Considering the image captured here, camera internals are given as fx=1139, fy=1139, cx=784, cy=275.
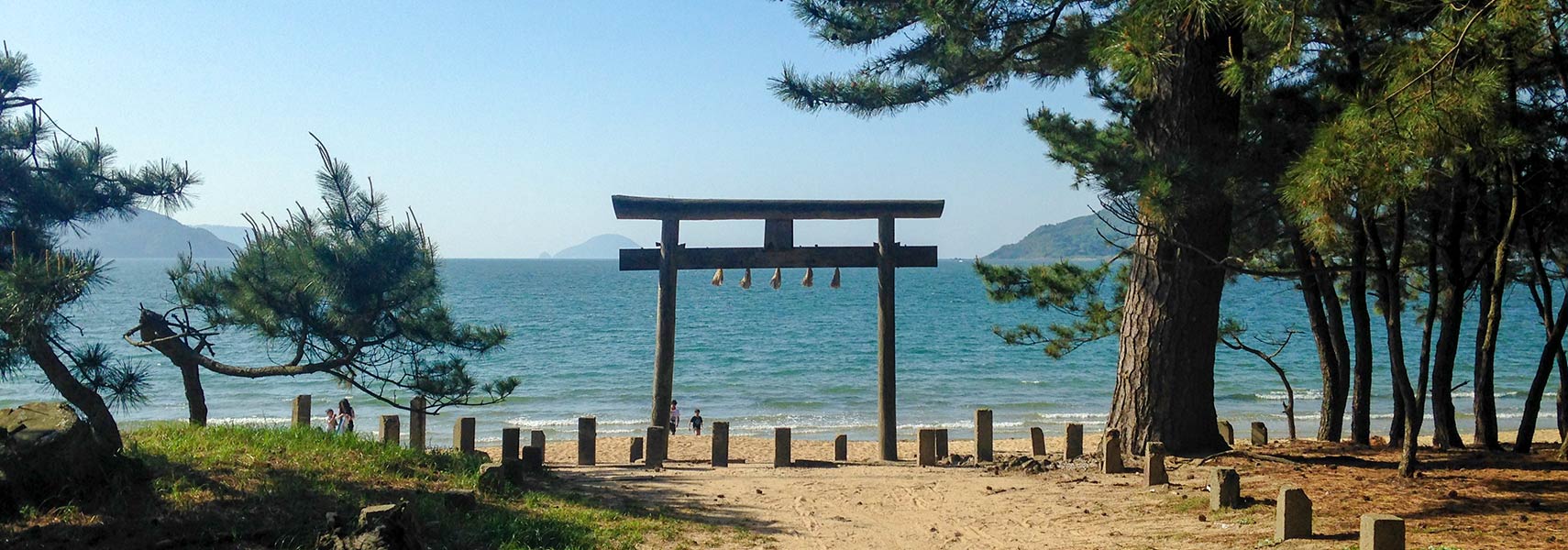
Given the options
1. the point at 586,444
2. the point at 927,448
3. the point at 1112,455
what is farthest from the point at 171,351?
the point at 1112,455

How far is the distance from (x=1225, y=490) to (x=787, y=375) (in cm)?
2907

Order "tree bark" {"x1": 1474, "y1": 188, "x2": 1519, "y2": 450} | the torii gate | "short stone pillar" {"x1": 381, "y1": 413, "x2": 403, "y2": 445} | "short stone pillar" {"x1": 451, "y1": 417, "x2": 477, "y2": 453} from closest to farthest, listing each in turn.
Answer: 1. "tree bark" {"x1": 1474, "y1": 188, "x2": 1519, "y2": 450}
2. "short stone pillar" {"x1": 381, "y1": 413, "x2": 403, "y2": 445}
3. "short stone pillar" {"x1": 451, "y1": 417, "x2": 477, "y2": 453}
4. the torii gate

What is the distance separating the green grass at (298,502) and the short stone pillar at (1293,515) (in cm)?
365

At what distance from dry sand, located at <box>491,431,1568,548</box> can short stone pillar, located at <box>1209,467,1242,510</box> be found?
107 mm

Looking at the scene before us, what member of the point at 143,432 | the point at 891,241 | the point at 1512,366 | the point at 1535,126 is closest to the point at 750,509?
the point at 143,432

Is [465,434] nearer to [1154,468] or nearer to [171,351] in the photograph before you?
[171,351]

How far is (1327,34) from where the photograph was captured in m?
9.68

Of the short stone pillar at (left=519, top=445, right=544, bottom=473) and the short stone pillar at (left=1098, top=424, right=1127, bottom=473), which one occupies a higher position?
the short stone pillar at (left=1098, top=424, right=1127, bottom=473)

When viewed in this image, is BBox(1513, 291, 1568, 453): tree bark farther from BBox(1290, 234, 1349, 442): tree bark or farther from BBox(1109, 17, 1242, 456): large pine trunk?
BBox(1109, 17, 1242, 456): large pine trunk

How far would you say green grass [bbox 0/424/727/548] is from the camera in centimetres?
630

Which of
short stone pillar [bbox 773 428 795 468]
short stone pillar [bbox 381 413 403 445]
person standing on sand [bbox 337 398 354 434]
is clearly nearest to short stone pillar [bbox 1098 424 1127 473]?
short stone pillar [bbox 773 428 795 468]

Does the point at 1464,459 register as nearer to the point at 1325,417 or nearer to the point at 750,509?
the point at 1325,417

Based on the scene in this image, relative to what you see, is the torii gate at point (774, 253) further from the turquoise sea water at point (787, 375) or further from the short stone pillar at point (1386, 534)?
the short stone pillar at point (1386, 534)

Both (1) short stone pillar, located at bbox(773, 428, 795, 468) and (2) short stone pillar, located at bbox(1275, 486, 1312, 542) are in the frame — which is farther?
(1) short stone pillar, located at bbox(773, 428, 795, 468)
